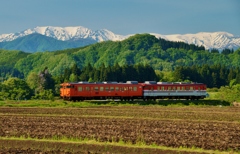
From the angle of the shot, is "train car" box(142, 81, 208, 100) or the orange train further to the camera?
"train car" box(142, 81, 208, 100)

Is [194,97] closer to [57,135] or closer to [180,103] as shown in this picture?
[180,103]

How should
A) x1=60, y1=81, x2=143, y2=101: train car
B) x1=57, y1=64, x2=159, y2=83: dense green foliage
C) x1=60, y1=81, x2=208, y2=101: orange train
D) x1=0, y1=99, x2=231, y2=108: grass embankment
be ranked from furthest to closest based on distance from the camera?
x1=57, y1=64, x2=159, y2=83: dense green foliage < x1=60, y1=81, x2=208, y2=101: orange train < x1=60, y1=81, x2=143, y2=101: train car < x1=0, y1=99, x2=231, y2=108: grass embankment

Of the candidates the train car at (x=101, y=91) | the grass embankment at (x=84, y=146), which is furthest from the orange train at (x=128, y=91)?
the grass embankment at (x=84, y=146)

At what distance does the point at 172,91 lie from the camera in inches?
3243

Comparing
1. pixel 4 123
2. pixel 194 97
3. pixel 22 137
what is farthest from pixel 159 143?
pixel 194 97

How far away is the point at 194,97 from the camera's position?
276 ft

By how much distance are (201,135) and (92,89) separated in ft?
149

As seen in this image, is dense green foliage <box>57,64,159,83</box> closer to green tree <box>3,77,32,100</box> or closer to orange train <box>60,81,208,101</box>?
green tree <box>3,77,32,100</box>

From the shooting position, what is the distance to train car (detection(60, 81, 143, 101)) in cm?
7456

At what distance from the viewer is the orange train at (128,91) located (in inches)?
2953

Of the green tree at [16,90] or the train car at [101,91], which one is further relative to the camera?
the green tree at [16,90]

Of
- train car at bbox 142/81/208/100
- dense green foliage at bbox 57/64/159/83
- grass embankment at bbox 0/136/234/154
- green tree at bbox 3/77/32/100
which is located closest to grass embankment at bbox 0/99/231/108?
train car at bbox 142/81/208/100

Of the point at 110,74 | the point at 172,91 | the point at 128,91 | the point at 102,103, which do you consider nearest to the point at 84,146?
the point at 102,103

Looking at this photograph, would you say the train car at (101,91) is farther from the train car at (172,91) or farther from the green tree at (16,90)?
the green tree at (16,90)
